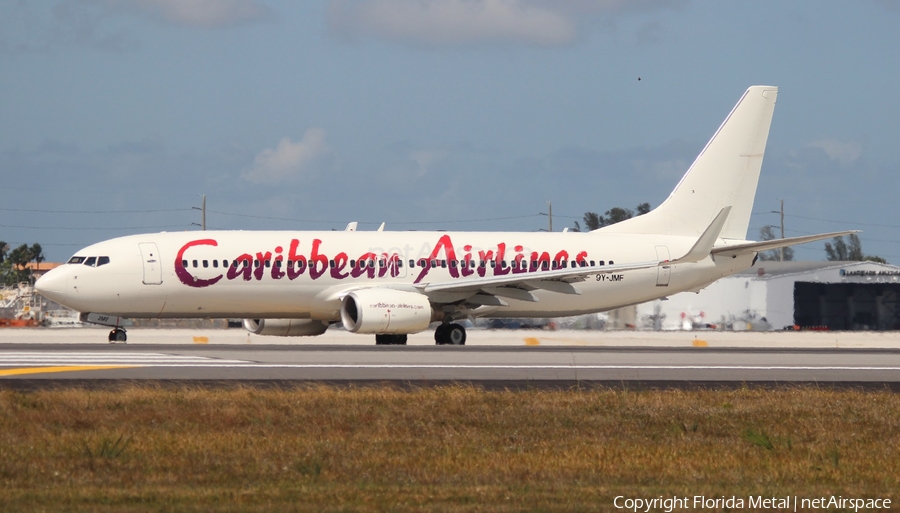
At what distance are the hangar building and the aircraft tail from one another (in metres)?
12.3

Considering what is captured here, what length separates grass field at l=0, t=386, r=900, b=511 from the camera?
1041cm

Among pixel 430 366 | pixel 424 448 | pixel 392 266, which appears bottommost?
pixel 424 448

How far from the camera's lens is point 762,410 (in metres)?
16.8

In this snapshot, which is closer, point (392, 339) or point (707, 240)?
point (707, 240)

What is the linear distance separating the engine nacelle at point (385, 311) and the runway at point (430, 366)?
3487 millimetres

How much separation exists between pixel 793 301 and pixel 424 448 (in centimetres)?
4803

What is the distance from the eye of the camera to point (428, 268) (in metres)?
36.8

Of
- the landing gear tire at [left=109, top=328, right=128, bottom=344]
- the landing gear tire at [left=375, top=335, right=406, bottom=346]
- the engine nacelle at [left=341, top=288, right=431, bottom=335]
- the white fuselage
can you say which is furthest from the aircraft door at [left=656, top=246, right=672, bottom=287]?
the landing gear tire at [left=109, top=328, right=128, bottom=344]

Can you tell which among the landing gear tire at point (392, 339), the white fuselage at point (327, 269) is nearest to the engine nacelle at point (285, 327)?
the white fuselage at point (327, 269)

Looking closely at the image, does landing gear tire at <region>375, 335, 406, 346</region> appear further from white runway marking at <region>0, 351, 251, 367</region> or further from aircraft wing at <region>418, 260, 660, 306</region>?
white runway marking at <region>0, 351, 251, 367</region>

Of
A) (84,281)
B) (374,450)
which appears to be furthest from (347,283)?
(374,450)

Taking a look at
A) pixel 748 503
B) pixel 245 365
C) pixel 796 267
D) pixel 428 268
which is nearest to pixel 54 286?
pixel 428 268

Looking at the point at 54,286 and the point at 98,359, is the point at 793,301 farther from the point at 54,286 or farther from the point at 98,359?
the point at 98,359

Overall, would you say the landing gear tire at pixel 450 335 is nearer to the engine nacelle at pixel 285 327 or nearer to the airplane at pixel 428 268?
the airplane at pixel 428 268
